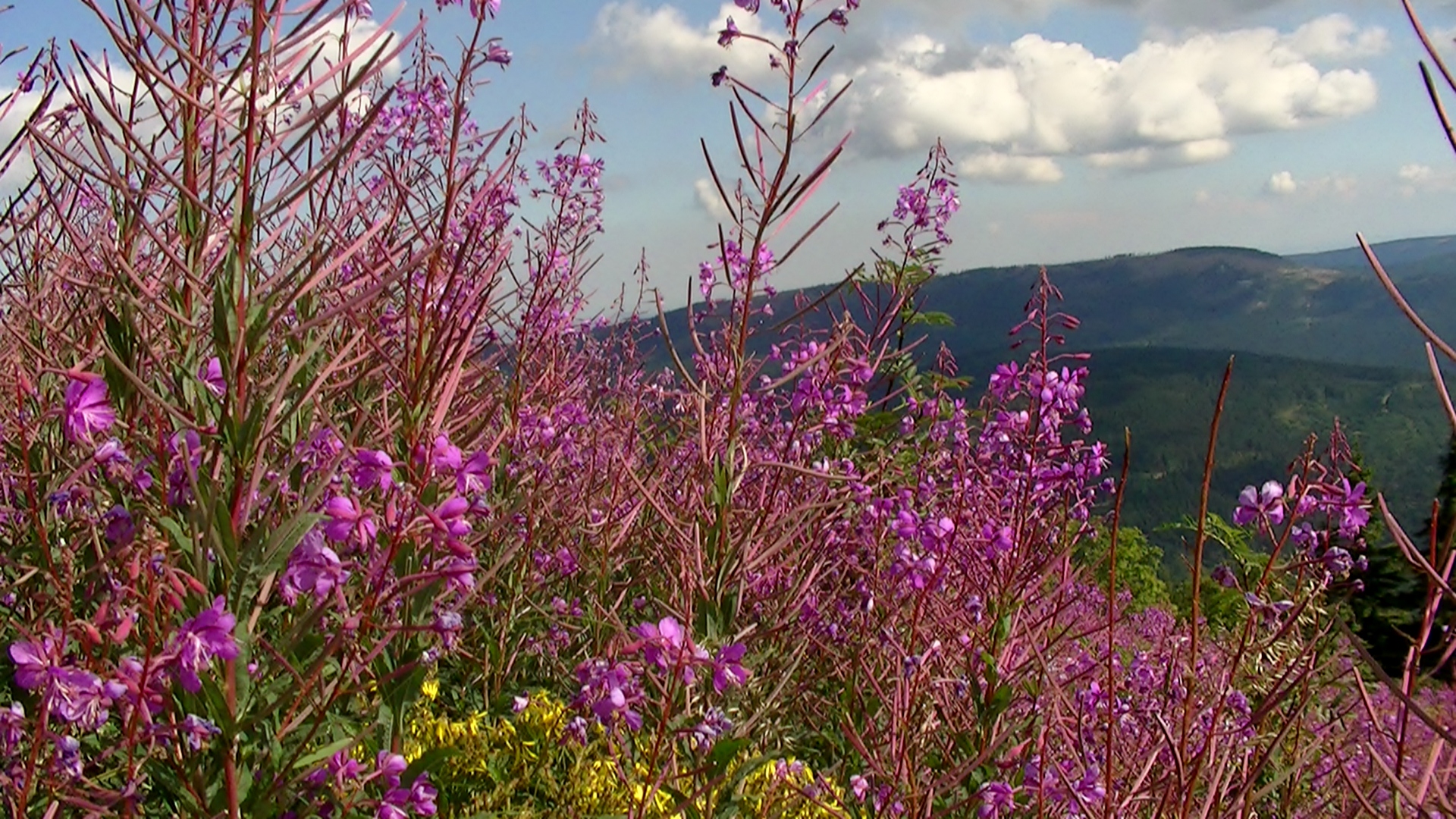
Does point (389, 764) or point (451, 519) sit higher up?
point (451, 519)

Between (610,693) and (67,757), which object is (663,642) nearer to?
(610,693)

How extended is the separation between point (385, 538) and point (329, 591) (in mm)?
268

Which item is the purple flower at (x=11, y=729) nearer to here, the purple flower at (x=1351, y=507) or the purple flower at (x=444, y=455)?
the purple flower at (x=444, y=455)

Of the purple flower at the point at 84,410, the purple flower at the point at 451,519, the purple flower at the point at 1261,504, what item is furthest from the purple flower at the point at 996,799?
the purple flower at the point at 84,410

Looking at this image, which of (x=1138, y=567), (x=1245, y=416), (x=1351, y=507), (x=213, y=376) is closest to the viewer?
(x=213, y=376)

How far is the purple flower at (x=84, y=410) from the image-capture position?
4.83 ft

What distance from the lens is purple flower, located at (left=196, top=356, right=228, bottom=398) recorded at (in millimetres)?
1654

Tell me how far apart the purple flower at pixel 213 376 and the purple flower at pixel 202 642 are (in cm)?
44

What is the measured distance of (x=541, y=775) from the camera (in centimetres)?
306

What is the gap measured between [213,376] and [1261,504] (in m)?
2.03

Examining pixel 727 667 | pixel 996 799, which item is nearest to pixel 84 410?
pixel 727 667

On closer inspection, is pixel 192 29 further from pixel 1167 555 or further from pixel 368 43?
pixel 1167 555

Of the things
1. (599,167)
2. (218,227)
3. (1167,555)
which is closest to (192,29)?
(218,227)

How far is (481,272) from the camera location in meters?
2.15
